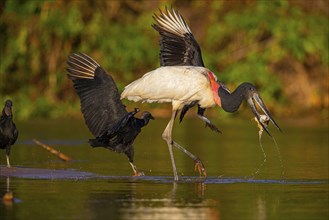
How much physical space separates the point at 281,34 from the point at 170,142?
14436mm

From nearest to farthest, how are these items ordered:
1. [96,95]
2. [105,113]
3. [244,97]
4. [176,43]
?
[244,97]
[105,113]
[96,95]
[176,43]

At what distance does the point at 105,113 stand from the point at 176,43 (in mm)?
2109

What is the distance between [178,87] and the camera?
45.7 ft

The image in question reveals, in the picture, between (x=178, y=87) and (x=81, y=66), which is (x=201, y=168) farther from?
(x=81, y=66)

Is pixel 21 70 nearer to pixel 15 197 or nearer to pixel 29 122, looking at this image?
pixel 29 122

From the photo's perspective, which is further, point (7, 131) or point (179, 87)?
point (7, 131)

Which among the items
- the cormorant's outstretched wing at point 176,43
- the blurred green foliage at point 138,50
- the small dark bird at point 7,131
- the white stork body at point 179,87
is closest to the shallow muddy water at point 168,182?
the small dark bird at point 7,131

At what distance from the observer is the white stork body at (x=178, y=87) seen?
1390cm

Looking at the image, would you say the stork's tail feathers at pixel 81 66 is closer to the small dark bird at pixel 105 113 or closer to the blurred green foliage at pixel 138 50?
the small dark bird at pixel 105 113

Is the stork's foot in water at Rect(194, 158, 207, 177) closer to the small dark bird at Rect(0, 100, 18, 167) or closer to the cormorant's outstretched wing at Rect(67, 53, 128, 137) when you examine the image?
the cormorant's outstretched wing at Rect(67, 53, 128, 137)

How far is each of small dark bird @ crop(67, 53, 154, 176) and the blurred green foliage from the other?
1341cm

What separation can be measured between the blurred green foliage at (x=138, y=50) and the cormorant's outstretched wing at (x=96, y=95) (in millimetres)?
13235

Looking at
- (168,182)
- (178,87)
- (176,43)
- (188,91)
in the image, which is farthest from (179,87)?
(176,43)

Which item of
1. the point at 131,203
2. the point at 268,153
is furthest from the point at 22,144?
the point at 131,203
